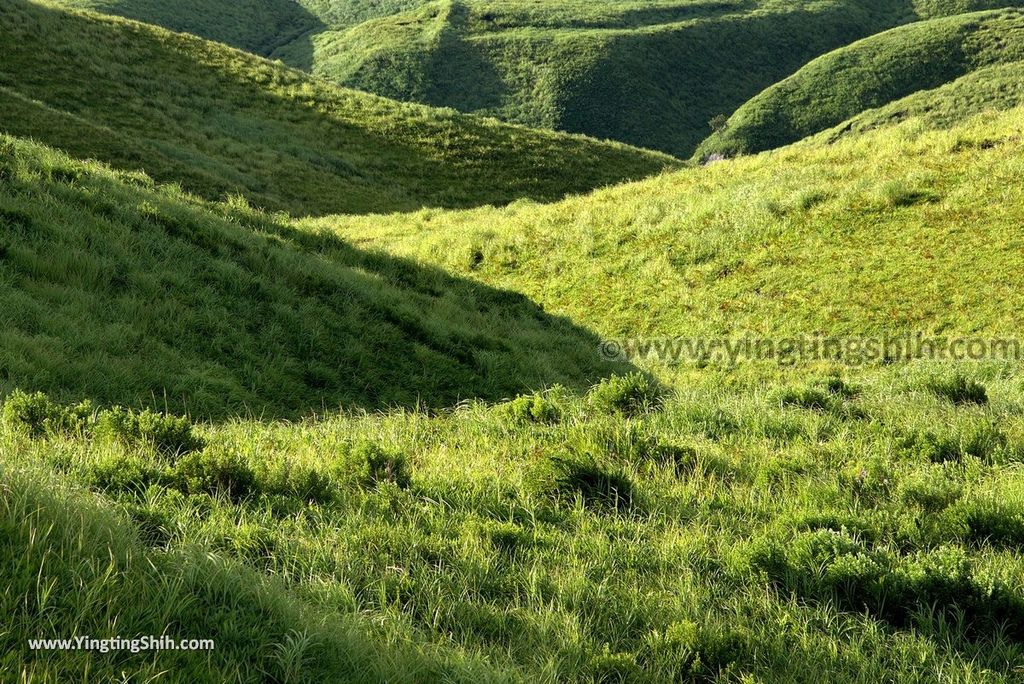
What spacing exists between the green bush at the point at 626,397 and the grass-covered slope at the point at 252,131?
2247 centimetres

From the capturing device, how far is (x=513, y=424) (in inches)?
272

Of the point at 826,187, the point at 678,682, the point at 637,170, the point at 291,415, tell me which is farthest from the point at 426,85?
the point at 678,682

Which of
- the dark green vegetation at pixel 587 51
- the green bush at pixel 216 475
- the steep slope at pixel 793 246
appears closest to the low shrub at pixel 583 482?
the green bush at pixel 216 475

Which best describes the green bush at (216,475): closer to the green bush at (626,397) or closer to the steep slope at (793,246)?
the green bush at (626,397)

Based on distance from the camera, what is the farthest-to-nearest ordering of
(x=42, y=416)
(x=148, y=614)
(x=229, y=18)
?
(x=229, y=18), (x=42, y=416), (x=148, y=614)

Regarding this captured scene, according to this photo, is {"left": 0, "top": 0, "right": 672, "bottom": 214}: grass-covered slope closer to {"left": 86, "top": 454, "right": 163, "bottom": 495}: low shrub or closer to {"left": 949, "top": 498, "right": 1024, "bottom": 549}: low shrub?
{"left": 86, "top": 454, "right": 163, "bottom": 495}: low shrub

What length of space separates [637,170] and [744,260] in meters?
26.9

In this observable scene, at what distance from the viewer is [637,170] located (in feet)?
142

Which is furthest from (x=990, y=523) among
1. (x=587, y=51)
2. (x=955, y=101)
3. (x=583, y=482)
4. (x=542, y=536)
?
(x=587, y=51)

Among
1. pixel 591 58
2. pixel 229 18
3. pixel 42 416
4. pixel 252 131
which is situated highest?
pixel 229 18

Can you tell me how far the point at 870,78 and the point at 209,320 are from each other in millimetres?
102040

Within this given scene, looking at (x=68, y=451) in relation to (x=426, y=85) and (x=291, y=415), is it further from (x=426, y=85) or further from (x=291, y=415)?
(x=426, y=85)

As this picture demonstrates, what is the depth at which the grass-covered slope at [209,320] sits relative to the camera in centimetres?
850
